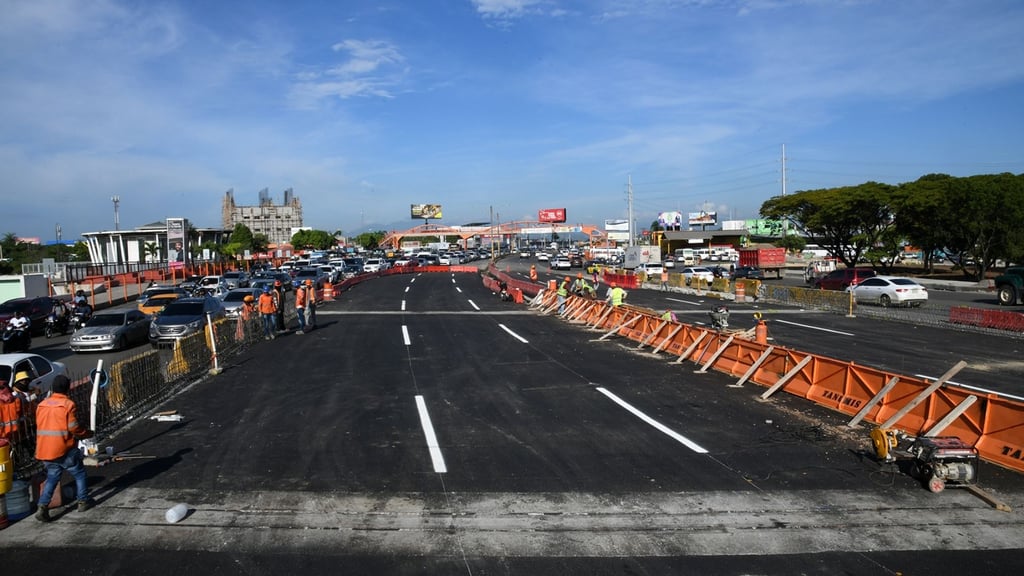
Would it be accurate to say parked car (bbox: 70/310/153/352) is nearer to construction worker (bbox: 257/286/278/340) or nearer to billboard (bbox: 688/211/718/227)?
construction worker (bbox: 257/286/278/340)

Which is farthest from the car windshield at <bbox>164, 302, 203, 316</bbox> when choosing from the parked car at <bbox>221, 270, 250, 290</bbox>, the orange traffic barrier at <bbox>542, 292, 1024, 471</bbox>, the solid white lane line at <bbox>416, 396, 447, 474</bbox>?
the parked car at <bbox>221, 270, 250, 290</bbox>

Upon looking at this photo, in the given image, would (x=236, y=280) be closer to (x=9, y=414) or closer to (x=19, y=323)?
(x=19, y=323)

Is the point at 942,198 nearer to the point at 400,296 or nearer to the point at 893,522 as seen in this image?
the point at 400,296

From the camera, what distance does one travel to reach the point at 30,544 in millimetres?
7281

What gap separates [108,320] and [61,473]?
17301mm

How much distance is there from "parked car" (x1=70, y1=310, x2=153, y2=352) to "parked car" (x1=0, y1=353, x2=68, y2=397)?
9285 millimetres

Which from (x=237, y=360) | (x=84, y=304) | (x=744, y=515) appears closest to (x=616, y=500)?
(x=744, y=515)

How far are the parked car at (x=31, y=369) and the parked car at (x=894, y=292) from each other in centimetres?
3079

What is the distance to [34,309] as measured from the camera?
90.9 ft

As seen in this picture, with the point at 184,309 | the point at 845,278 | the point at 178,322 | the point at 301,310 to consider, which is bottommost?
the point at 845,278

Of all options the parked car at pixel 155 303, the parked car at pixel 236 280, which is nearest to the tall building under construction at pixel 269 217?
the parked car at pixel 236 280

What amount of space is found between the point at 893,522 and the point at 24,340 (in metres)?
25.1

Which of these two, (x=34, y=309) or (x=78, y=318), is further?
(x=78, y=318)

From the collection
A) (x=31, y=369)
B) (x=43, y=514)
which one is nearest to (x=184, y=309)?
(x=31, y=369)
